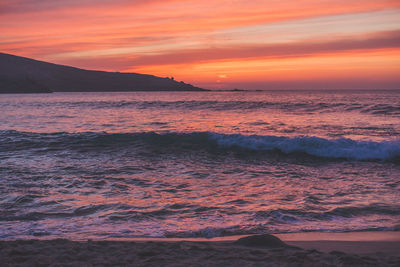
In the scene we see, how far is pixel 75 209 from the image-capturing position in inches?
207

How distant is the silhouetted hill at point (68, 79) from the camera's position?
130 metres

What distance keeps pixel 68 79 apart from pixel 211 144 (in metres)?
154

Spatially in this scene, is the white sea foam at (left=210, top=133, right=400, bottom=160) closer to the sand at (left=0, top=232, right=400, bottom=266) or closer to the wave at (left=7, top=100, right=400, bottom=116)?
the sand at (left=0, top=232, right=400, bottom=266)

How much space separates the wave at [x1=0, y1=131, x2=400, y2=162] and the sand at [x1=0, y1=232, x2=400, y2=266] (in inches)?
270

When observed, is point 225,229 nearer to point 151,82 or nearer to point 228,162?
point 228,162

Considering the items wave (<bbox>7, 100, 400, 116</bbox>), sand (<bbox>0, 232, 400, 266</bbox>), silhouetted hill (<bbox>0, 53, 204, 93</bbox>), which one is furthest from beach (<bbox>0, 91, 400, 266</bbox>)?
silhouetted hill (<bbox>0, 53, 204, 93</bbox>)

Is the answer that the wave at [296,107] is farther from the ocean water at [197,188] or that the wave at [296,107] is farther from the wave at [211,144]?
the ocean water at [197,188]

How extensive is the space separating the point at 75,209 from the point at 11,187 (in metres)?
2.00

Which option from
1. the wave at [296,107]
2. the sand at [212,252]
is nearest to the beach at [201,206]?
the sand at [212,252]

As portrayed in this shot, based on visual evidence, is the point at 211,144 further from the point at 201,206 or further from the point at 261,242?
the point at 261,242

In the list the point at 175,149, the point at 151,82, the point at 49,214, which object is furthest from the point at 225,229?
the point at 151,82

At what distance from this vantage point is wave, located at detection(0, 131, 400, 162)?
417 inches

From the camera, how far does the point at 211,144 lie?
12586 millimetres

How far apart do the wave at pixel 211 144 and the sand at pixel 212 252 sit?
22.5 ft
